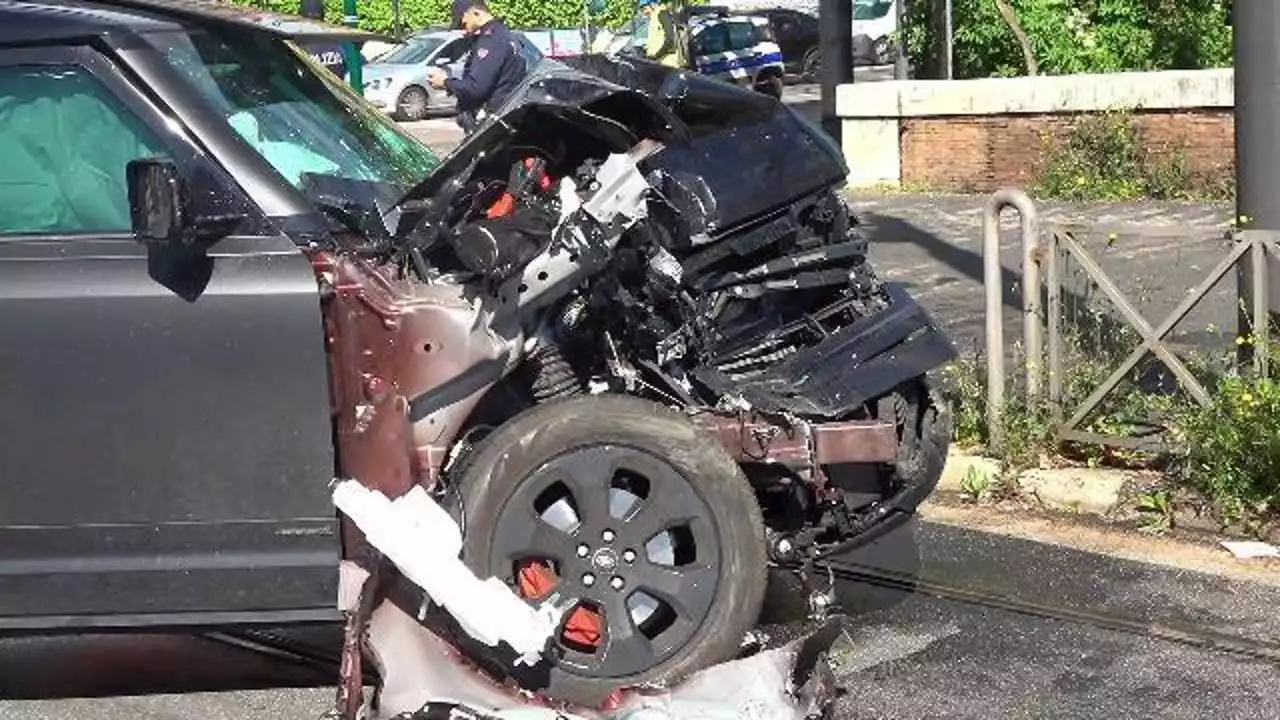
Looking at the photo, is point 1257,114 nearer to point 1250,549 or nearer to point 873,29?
point 1250,549

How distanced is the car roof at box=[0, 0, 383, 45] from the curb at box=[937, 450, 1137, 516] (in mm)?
3059

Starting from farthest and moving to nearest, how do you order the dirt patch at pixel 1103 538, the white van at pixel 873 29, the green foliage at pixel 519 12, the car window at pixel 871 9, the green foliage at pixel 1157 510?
the green foliage at pixel 519 12, the car window at pixel 871 9, the white van at pixel 873 29, the green foliage at pixel 1157 510, the dirt patch at pixel 1103 538

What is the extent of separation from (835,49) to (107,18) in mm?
13787

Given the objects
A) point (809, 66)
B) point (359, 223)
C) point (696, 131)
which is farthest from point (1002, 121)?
point (809, 66)

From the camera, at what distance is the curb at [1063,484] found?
6.55 m

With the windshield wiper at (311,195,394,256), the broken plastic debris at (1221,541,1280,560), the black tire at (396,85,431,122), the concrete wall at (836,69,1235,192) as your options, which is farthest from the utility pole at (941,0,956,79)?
the black tire at (396,85,431,122)

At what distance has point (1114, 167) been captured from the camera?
48.9ft

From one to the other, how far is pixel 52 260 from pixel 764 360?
80.6 inches

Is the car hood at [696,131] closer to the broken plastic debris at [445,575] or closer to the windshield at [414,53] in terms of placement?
the broken plastic debris at [445,575]

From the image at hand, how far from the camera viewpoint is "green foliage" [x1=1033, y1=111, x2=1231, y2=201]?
579 inches

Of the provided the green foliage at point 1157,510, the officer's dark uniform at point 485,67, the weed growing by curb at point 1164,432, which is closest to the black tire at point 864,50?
the officer's dark uniform at point 485,67

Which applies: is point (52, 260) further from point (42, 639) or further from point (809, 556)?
point (809, 556)

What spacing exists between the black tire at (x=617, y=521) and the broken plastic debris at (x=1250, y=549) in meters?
2.28

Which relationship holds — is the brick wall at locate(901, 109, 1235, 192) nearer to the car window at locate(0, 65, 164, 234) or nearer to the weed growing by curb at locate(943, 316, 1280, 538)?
the weed growing by curb at locate(943, 316, 1280, 538)
